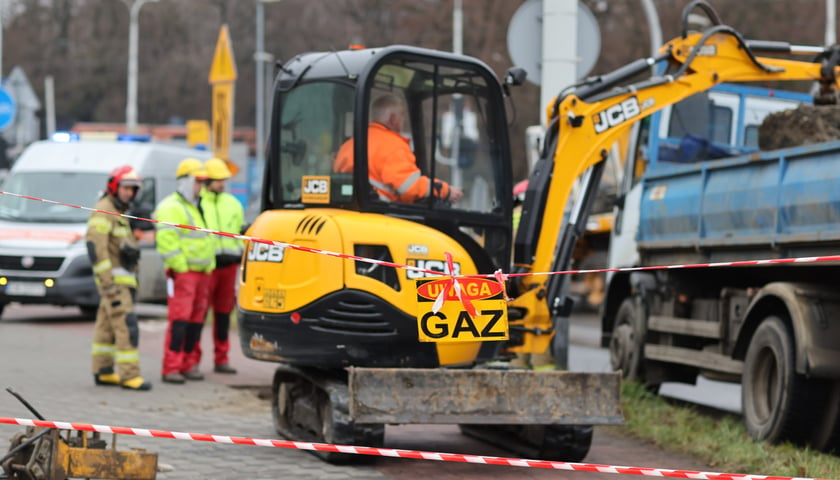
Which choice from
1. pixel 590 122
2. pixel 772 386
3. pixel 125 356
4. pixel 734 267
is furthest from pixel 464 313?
pixel 125 356

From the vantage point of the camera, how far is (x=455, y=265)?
8109 millimetres

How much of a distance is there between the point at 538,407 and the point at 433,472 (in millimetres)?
705

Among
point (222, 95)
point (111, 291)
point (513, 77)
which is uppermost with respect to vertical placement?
point (222, 95)

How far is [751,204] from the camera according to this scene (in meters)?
9.62

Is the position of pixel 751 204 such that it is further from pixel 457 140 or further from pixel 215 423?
pixel 215 423

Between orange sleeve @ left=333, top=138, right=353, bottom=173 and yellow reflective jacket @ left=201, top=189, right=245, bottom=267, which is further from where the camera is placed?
yellow reflective jacket @ left=201, top=189, right=245, bottom=267

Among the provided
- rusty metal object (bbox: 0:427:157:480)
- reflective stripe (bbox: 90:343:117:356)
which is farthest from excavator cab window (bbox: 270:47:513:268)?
reflective stripe (bbox: 90:343:117:356)

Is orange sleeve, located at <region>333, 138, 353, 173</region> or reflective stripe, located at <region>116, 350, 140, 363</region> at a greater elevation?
orange sleeve, located at <region>333, 138, 353, 173</region>

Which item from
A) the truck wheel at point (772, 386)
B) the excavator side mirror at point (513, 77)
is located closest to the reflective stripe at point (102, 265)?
the excavator side mirror at point (513, 77)

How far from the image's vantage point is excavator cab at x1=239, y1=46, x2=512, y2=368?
796cm

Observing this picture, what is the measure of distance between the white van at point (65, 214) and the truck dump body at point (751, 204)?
7.42m

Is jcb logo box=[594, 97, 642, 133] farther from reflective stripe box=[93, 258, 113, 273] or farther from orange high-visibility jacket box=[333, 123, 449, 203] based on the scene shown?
reflective stripe box=[93, 258, 113, 273]

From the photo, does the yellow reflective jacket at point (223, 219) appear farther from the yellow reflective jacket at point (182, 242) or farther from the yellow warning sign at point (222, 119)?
the yellow warning sign at point (222, 119)

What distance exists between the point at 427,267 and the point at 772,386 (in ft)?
9.25
